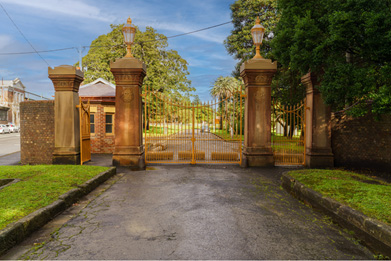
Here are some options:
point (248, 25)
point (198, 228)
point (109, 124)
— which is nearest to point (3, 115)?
point (109, 124)

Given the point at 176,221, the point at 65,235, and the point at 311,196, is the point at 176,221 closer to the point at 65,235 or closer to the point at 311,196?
the point at 65,235

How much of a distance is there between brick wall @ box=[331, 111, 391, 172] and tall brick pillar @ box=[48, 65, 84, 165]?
9.80m

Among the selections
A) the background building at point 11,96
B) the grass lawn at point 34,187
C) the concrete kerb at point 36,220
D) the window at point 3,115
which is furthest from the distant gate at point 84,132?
the background building at point 11,96

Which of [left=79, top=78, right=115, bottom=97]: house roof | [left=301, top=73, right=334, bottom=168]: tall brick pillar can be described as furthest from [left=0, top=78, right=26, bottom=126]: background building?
[left=301, top=73, right=334, bottom=168]: tall brick pillar

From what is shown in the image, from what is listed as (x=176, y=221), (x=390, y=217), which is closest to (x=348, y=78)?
(x=390, y=217)

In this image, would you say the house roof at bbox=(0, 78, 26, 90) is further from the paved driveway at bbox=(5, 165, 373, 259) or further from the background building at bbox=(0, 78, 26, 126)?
the paved driveway at bbox=(5, 165, 373, 259)

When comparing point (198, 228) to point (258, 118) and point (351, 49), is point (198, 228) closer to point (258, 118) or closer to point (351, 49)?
point (258, 118)

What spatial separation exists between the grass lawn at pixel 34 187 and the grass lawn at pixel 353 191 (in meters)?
5.49

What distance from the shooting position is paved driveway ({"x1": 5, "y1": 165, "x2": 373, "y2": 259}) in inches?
124

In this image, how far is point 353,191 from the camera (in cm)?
520

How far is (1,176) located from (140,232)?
5.28m

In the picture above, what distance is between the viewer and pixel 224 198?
556 cm

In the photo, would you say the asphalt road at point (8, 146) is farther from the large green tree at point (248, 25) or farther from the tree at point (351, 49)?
the large green tree at point (248, 25)

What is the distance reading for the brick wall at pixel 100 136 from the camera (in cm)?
1344
